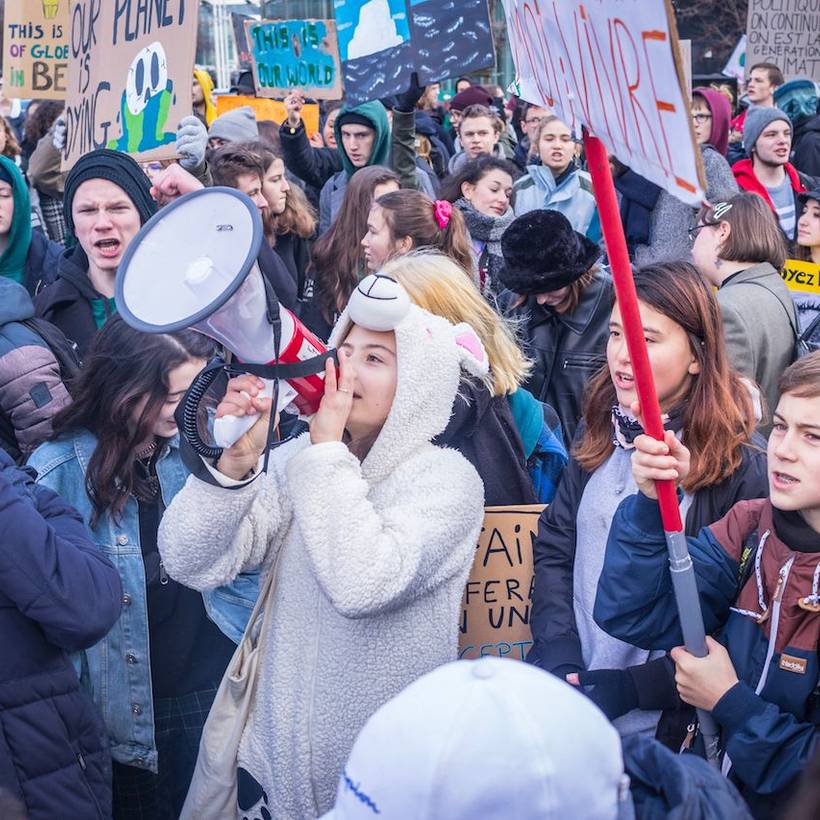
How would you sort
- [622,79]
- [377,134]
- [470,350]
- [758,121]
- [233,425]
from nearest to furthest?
[622,79] → [233,425] → [470,350] → [377,134] → [758,121]

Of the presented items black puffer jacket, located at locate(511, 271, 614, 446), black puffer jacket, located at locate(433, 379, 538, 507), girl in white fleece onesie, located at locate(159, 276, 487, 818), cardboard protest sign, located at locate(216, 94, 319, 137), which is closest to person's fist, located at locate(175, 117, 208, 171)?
black puffer jacket, located at locate(511, 271, 614, 446)

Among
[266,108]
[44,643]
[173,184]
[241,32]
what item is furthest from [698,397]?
[241,32]

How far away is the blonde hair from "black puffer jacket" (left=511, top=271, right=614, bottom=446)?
4.16ft

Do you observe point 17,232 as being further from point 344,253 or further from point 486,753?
point 486,753

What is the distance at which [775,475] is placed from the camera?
6.62ft

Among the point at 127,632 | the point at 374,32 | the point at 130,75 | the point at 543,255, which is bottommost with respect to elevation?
the point at 127,632

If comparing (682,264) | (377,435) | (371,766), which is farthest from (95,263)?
(371,766)

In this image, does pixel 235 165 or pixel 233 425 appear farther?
pixel 235 165

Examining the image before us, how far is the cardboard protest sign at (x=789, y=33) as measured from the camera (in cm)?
930

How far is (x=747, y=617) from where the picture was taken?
2.04 m

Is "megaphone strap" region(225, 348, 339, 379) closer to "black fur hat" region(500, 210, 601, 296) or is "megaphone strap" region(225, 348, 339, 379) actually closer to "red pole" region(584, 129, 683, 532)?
"red pole" region(584, 129, 683, 532)

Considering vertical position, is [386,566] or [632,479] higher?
[632,479]

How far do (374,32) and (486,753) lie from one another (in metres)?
5.55

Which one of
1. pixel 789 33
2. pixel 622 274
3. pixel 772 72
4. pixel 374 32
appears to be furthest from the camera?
pixel 772 72
